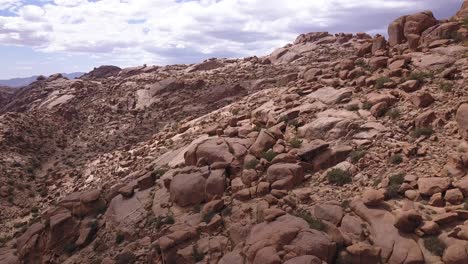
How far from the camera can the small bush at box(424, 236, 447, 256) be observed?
10058 mm

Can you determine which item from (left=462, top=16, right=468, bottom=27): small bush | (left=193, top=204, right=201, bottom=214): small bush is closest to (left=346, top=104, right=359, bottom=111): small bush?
(left=193, top=204, right=201, bottom=214): small bush

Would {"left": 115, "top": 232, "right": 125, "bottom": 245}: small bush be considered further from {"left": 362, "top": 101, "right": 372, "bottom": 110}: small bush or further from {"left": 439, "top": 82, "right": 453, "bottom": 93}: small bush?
{"left": 439, "top": 82, "right": 453, "bottom": 93}: small bush

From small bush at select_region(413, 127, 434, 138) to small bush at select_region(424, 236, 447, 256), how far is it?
4782 millimetres

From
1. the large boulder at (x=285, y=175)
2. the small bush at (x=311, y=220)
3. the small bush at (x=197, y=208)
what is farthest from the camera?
the small bush at (x=197, y=208)

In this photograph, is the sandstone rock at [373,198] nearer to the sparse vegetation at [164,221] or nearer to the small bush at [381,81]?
the sparse vegetation at [164,221]

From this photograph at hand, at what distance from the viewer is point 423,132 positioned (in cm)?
1418

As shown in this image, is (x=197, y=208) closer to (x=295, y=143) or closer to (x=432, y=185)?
(x=295, y=143)

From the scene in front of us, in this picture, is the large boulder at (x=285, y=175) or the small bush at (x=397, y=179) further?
the large boulder at (x=285, y=175)

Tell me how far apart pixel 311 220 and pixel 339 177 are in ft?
8.22

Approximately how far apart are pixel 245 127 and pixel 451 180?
986cm

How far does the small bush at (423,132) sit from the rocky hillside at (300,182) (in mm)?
64

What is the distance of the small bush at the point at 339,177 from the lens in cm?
1366

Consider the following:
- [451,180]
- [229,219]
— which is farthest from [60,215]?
[451,180]

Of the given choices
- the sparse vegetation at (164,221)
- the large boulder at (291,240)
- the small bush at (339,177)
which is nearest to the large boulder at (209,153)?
the sparse vegetation at (164,221)
